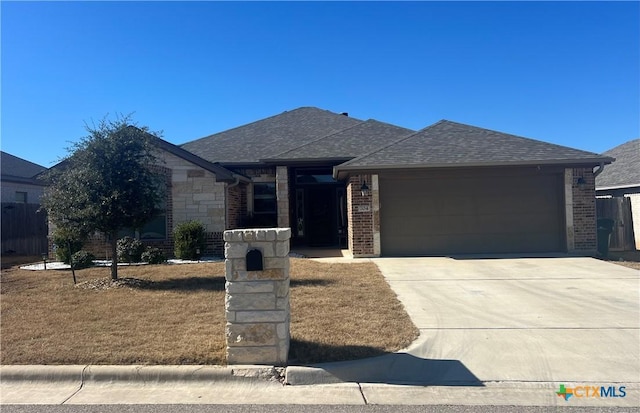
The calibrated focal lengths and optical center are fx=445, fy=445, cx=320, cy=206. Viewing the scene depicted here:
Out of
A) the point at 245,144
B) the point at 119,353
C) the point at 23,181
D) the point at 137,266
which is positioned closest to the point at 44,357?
the point at 119,353

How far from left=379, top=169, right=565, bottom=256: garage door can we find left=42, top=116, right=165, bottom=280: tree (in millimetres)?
7107

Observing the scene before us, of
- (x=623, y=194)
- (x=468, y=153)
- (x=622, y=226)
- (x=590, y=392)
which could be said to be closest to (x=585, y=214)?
(x=622, y=226)

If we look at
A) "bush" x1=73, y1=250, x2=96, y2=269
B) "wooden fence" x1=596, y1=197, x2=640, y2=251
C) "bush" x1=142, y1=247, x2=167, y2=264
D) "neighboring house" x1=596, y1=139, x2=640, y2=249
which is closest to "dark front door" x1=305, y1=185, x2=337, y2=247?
"bush" x1=142, y1=247, x2=167, y2=264

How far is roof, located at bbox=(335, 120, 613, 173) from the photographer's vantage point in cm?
1310

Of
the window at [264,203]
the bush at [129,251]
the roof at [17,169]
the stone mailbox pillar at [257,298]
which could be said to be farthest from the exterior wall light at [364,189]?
the roof at [17,169]

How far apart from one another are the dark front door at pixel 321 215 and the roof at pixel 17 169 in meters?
10.9

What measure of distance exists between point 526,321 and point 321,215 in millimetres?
11886

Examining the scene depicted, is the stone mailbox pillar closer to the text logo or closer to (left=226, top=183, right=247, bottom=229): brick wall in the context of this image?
the text logo

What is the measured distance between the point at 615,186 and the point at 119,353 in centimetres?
1931

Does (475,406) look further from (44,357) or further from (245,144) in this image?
(245,144)

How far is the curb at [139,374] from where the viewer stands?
4738 millimetres

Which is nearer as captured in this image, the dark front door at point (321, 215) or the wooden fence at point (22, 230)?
the wooden fence at point (22, 230)

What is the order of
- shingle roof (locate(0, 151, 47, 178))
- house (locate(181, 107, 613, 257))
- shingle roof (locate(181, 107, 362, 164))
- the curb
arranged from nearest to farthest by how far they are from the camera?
the curb
house (locate(181, 107, 613, 257))
shingle roof (locate(181, 107, 362, 164))
shingle roof (locate(0, 151, 47, 178))

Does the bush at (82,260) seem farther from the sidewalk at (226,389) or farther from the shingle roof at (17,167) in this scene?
the shingle roof at (17,167)
